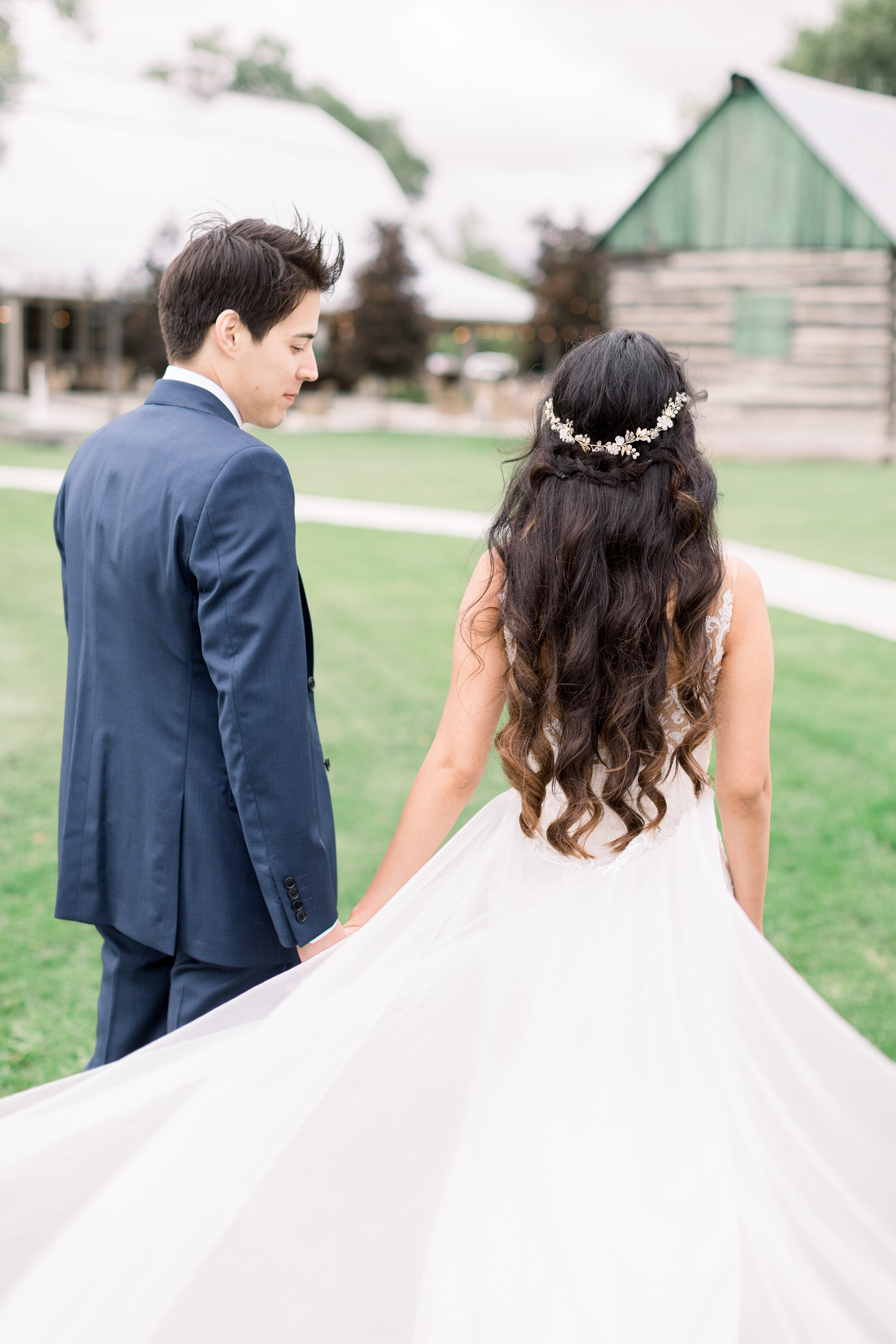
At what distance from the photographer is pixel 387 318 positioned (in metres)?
27.1

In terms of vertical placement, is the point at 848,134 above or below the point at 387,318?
above

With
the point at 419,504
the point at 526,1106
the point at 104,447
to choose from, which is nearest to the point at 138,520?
the point at 104,447

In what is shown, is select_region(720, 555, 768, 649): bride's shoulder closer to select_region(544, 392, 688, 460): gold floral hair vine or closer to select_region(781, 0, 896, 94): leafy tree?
select_region(544, 392, 688, 460): gold floral hair vine

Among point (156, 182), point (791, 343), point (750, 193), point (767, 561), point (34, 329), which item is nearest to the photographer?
point (767, 561)

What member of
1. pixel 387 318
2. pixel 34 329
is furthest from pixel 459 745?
pixel 34 329

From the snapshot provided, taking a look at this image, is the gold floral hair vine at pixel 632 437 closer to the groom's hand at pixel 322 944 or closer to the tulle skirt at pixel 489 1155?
the tulle skirt at pixel 489 1155

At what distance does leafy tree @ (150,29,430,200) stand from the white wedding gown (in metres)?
59.2

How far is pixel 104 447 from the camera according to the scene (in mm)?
2295

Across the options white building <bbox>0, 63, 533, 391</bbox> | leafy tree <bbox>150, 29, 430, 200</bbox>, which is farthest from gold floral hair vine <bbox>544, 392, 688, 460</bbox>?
leafy tree <bbox>150, 29, 430, 200</bbox>

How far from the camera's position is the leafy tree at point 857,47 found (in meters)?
41.6

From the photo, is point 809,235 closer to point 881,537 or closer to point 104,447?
point 881,537

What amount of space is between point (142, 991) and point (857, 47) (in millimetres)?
48592

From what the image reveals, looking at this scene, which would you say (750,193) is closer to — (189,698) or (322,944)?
(189,698)

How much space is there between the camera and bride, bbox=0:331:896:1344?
1958 mm
